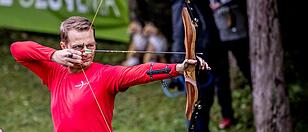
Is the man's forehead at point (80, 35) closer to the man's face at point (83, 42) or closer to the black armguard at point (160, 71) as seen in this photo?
the man's face at point (83, 42)

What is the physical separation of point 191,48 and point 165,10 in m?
6.16

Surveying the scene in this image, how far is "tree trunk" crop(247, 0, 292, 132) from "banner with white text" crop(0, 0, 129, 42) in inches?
178

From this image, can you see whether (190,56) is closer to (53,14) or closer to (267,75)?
(267,75)

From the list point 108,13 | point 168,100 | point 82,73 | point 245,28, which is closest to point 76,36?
point 82,73

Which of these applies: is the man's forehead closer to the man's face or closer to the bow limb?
the man's face

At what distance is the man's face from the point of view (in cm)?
314

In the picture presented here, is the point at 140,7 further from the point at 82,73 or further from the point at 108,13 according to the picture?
the point at 82,73

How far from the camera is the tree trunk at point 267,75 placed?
553 centimetres

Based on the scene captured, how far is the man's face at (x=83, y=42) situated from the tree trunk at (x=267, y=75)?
260 centimetres

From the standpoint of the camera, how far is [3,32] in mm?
10789

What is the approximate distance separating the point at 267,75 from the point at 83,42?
111 inches

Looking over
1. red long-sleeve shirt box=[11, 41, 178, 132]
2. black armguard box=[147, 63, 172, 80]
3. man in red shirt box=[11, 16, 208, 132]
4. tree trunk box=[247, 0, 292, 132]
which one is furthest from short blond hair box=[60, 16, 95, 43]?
tree trunk box=[247, 0, 292, 132]

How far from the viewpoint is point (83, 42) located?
10.3ft

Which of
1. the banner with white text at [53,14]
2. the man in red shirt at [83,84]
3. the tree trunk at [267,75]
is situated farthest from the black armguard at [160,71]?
the banner with white text at [53,14]
